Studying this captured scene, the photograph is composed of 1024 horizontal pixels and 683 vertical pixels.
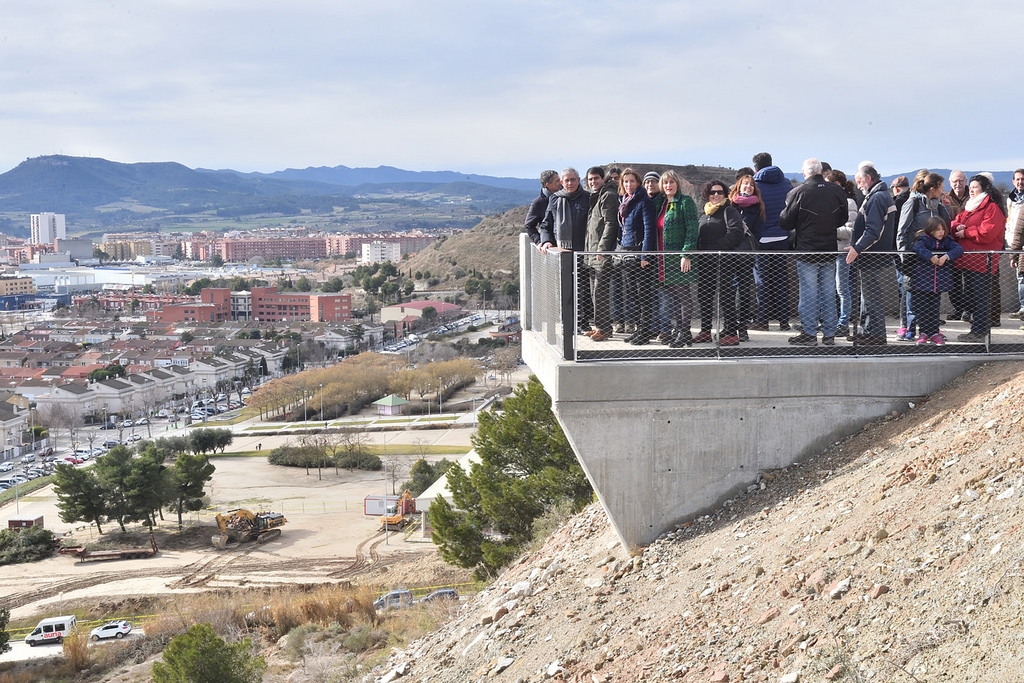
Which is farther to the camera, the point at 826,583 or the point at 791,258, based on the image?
the point at 791,258

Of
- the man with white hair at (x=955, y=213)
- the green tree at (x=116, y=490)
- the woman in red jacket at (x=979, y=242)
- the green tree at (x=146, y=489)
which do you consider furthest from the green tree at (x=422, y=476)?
the woman in red jacket at (x=979, y=242)


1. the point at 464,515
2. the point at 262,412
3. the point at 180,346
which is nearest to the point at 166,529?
the point at 464,515

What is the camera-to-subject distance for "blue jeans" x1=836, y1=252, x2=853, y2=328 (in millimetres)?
6746

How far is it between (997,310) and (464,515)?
818 centimetres

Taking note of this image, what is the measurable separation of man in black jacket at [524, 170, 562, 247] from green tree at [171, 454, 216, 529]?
25.3m

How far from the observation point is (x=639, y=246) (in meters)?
7.04

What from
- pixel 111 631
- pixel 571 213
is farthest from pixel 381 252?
pixel 571 213

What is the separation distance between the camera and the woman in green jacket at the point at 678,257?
21.8ft

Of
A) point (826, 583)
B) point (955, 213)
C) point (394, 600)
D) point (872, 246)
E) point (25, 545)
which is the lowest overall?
point (25, 545)

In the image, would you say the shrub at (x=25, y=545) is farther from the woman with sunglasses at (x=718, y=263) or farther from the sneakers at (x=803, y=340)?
the sneakers at (x=803, y=340)

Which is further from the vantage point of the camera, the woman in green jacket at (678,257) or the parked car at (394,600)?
the parked car at (394,600)

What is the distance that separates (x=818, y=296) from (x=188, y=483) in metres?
27.9

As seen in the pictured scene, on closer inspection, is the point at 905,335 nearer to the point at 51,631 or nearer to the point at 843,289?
the point at 843,289

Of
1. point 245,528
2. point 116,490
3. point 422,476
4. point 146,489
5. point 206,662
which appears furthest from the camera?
point 422,476
